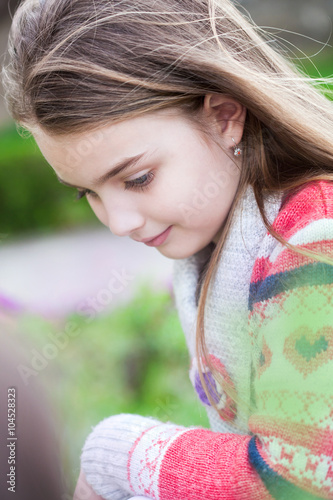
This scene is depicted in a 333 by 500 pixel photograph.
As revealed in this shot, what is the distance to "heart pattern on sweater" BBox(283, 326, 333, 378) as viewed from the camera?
551mm

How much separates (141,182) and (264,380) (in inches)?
11.6

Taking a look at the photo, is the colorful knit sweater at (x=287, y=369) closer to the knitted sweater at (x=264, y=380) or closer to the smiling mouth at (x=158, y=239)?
the knitted sweater at (x=264, y=380)

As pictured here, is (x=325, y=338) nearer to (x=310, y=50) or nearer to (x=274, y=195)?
(x=274, y=195)

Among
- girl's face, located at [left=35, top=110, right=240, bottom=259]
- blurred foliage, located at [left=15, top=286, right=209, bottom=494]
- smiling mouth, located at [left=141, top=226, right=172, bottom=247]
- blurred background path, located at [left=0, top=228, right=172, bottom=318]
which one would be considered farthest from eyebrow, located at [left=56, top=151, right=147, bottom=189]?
blurred background path, located at [left=0, top=228, right=172, bottom=318]

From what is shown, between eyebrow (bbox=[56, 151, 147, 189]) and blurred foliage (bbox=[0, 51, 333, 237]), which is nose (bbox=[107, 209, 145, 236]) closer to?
eyebrow (bbox=[56, 151, 147, 189])

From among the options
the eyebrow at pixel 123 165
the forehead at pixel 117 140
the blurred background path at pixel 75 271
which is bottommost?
the blurred background path at pixel 75 271

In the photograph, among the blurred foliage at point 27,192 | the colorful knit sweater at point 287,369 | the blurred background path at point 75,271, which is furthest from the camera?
the blurred foliage at point 27,192

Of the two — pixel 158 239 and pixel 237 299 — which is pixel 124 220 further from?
pixel 237 299

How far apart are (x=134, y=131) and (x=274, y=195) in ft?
0.68

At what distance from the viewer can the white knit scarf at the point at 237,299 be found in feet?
2.50

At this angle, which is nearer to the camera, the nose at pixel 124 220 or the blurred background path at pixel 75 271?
the nose at pixel 124 220

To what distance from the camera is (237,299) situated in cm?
78

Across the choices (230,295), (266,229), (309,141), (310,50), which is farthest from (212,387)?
(310,50)

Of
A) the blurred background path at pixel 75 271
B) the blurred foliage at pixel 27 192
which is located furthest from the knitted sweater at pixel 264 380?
the blurred foliage at pixel 27 192
